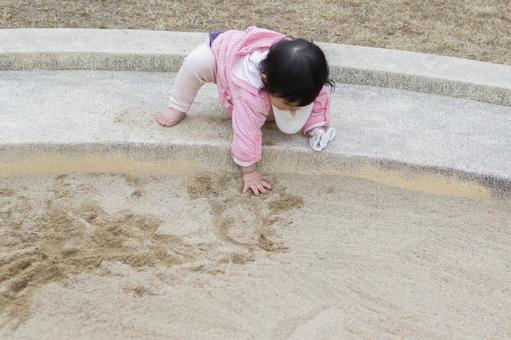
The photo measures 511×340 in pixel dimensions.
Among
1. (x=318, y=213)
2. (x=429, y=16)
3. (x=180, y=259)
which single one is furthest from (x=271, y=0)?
(x=180, y=259)

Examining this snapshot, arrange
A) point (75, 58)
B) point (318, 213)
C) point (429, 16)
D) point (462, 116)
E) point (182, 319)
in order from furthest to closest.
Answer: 1. point (429, 16)
2. point (75, 58)
3. point (462, 116)
4. point (318, 213)
5. point (182, 319)

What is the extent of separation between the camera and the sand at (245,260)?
2.22 meters

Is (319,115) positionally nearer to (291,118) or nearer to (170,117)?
(291,118)

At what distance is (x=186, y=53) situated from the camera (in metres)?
3.56

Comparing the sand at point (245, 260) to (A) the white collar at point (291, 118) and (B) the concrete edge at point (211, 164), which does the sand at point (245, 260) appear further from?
Result: (A) the white collar at point (291, 118)

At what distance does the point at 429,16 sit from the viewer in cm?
458

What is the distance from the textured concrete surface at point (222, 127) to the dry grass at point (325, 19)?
752mm

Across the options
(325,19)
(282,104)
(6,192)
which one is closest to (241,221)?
(282,104)

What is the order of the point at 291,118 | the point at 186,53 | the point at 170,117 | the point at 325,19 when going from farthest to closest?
1. the point at 325,19
2. the point at 186,53
3. the point at 170,117
4. the point at 291,118

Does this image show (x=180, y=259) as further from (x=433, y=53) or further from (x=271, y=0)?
(x=271, y=0)

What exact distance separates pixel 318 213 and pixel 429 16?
2.35m

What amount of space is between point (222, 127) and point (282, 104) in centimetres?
46

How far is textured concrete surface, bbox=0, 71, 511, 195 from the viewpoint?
2912mm

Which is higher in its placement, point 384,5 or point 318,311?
point 384,5
